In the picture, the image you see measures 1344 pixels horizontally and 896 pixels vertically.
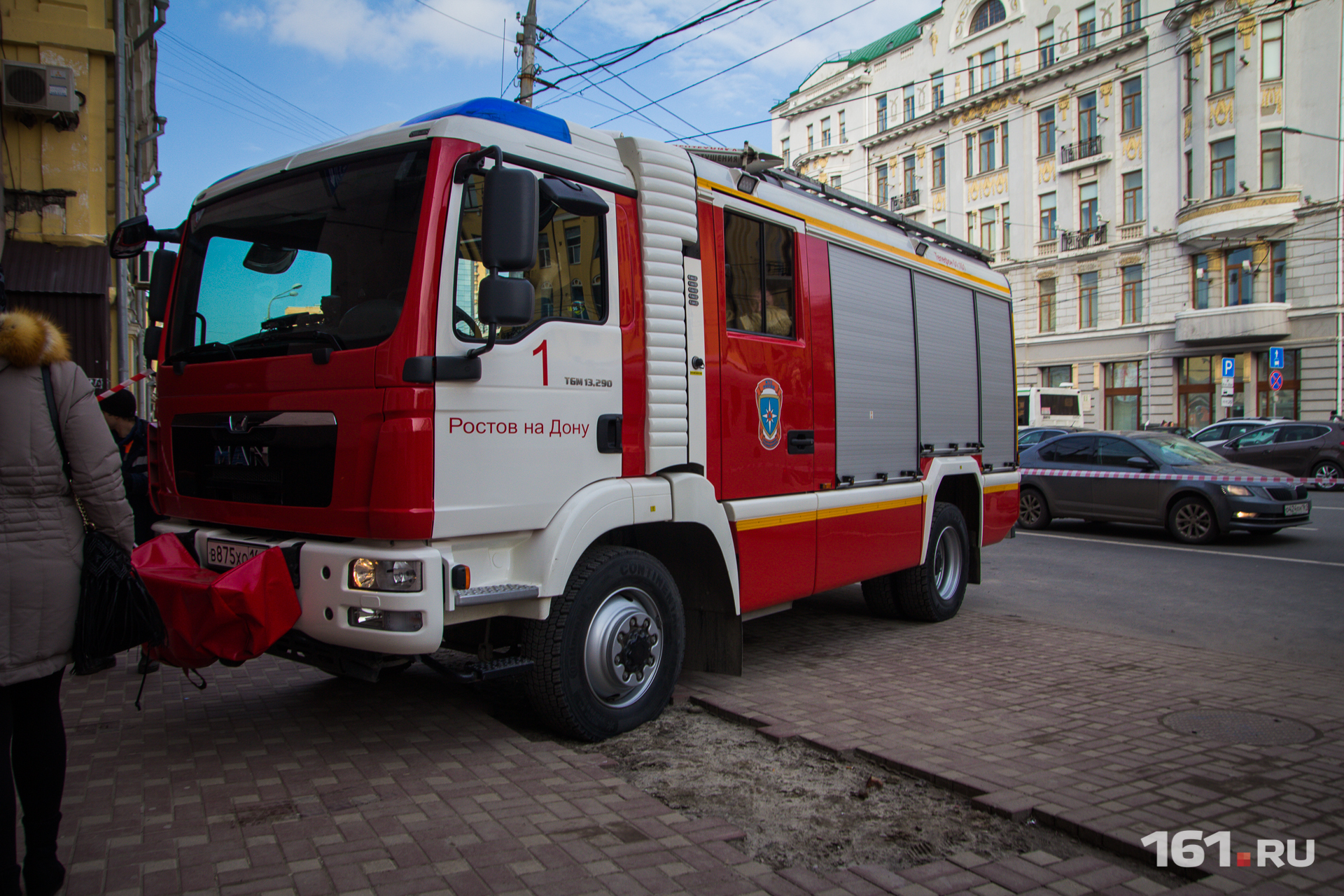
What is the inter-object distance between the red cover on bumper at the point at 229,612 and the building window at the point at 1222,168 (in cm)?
3729

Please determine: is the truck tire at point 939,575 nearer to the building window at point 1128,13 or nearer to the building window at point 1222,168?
the building window at point 1222,168

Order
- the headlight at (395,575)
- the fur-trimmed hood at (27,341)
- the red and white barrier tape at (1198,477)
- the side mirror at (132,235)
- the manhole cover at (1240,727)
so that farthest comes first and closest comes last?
the red and white barrier tape at (1198,477)
the side mirror at (132,235)
the manhole cover at (1240,727)
the headlight at (395,575)
the fur-trimmed hood at (27,341)

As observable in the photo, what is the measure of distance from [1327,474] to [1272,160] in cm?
1706

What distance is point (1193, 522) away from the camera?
12883 mm

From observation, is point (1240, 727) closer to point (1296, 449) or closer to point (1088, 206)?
point (1296, 449)

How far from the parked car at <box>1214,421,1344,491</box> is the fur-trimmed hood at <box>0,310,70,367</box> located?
22691 millimetres

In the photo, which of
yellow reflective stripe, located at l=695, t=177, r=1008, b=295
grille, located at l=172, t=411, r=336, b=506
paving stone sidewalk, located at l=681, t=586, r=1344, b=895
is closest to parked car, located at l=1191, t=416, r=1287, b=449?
yellow reflective stripe, located at l=695, t=177, r=1008, b=295

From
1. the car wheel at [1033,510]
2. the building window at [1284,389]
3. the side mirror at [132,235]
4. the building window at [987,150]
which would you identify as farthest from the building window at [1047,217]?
the side mirror at [132,235]

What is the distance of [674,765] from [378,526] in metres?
1.72

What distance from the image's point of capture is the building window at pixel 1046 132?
41.2 metres

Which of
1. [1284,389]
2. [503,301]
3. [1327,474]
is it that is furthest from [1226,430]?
[503,301]

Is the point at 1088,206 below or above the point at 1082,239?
above

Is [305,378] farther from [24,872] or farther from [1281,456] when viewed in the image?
[1281,456]

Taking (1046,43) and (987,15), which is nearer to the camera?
(1046,43)
